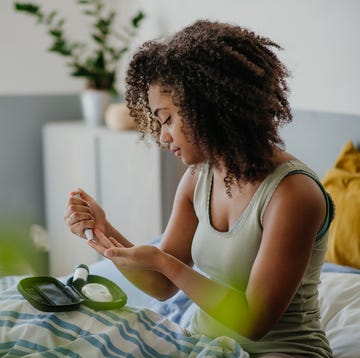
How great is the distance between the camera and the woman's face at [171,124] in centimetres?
113

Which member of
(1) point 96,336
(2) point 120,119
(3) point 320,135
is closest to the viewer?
(1) point 96,336

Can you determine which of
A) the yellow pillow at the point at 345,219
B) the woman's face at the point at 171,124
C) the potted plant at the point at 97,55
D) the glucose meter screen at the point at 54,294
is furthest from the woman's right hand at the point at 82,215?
the potted plant at the point at 97,55

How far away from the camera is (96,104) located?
291 centimetres

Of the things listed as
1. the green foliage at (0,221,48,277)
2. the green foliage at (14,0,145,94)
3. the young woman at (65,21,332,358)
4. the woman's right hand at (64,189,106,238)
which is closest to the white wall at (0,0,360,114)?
the green foliage at (14,0,145,94)

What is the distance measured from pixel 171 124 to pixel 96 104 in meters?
1.82

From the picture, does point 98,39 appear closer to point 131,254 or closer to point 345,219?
point 345,219

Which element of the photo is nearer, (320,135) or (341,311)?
(341,311)

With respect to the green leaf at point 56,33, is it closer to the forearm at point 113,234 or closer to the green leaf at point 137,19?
the green leaf at point 137,19

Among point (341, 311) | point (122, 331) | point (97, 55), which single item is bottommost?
point (341, 311)

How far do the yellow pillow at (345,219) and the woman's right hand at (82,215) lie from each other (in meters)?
0.73

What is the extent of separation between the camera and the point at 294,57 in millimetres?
2166

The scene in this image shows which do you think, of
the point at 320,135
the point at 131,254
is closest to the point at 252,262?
the point at 131,254

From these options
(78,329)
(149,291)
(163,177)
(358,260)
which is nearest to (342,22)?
(358,260)

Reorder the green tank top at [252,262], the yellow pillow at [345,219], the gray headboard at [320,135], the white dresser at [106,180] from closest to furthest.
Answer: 1. the green tank top at [252,262]
2. the yellow pillow at [345,219]
3. the gray headboard at [320,135]
4. the white dresser at [106,180]
